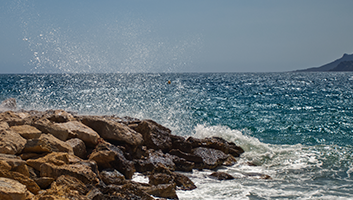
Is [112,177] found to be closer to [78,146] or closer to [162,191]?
[162,191]

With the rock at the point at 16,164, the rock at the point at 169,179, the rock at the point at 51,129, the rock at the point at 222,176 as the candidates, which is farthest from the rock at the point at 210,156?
the rock at the point at 16,164

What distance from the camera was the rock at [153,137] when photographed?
10195mm

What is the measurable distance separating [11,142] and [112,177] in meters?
2.33

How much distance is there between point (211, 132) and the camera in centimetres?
1568

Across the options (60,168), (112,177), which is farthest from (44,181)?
(112,177)

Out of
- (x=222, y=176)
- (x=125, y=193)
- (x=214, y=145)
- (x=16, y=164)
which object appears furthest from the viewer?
(x=214, y=145)

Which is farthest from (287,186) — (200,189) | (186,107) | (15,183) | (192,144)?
(186,107)

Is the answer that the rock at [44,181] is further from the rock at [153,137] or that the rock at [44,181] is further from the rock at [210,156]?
the rock at [210,156]

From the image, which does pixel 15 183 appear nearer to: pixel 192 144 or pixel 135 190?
pixel 135 190

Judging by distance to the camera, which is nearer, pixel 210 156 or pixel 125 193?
pixel 125 193

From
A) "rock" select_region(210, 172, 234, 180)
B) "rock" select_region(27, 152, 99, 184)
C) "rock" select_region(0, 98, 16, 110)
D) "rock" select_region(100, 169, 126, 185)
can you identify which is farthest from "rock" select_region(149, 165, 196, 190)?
"rock" select_region(0, 98, 16, 110)

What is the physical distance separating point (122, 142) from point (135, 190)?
10.9 feet

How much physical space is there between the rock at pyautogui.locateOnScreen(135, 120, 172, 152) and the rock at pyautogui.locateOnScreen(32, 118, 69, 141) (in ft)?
9.75

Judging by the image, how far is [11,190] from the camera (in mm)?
4570
